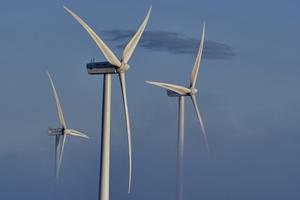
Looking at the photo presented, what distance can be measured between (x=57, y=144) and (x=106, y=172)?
37389mm

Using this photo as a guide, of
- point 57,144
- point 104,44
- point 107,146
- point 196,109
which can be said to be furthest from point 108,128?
point 57,144

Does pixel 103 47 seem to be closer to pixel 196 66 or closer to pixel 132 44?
pixel 132 44

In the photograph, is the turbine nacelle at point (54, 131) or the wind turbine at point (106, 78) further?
the turbine nacelle at point (54, 131)

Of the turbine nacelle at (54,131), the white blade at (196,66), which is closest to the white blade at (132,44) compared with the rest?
the white blade at (196,66)

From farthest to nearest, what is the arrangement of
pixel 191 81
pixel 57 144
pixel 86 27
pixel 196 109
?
pixel 57 144 → pixel 191 81 → pixel 196 109 → pixel 86 27

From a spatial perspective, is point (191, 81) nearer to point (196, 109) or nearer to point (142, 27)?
point (196, 109)

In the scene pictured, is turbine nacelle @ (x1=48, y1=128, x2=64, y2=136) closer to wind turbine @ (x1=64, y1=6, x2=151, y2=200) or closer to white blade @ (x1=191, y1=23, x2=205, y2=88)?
white blade @ (x1=191, y1=23, x2=205, y2=88)

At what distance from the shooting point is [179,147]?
4272 inches

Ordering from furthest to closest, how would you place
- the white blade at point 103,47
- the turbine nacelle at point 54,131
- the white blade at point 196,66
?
the turbine nacelle at point 54,131 → the white blade at point 196,66 → the white blade at point 103,47

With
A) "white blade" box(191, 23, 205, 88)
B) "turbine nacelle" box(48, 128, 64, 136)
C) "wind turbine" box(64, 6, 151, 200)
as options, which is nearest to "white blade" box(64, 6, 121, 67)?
"wind turbine" box(64, 6, 151, 200)

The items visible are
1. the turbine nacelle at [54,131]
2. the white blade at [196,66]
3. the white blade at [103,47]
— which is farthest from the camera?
the turbine nacelle at [54,131]

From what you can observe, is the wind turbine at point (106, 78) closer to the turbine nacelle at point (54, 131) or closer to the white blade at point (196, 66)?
the white blade at point (196, 66)

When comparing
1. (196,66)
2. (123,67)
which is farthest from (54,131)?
(123,67)

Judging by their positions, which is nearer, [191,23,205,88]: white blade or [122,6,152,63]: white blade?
[122,6,152,63]: white blade
